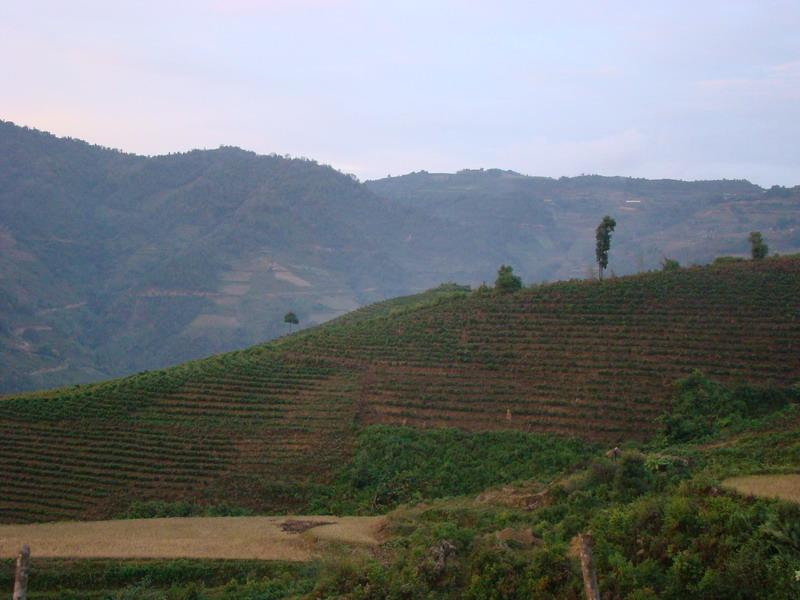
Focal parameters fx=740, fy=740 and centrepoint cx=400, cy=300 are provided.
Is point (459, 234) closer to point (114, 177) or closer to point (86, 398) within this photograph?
point (114, 177)

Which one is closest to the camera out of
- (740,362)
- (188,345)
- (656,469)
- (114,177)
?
(656,469)

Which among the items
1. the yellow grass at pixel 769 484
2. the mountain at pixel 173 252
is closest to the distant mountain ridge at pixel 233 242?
the mountain at pixel 173 252

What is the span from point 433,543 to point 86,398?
88.0 ft

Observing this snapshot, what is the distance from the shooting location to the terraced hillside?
28.8m

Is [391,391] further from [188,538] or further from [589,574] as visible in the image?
[589,574]

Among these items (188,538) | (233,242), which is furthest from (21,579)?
(233,242)

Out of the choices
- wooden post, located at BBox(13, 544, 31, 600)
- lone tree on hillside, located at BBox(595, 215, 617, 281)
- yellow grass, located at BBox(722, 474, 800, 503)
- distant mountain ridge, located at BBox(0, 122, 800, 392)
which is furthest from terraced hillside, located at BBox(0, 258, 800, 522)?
distant mountain ridge, located at BBox(0, 122, 800, 392)

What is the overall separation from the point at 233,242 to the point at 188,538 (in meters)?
A: 124

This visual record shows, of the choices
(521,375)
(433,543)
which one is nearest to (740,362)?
(521,375)

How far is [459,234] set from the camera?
178000 millimetres

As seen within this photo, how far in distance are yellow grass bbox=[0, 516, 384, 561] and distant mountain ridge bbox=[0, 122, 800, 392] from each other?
6650cm

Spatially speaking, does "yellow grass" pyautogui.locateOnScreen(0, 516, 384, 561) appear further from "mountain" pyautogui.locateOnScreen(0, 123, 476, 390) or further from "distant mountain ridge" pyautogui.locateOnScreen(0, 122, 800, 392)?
"distant mountain ridge" pyautogui.locateOnScreen(0, 122, 800, 392)

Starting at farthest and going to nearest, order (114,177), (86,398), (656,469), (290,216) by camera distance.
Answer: (114,177)
(290,216)
(86,398)
(656,469)

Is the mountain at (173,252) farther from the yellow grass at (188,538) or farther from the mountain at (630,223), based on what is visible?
the yellow grass at (188,538)
